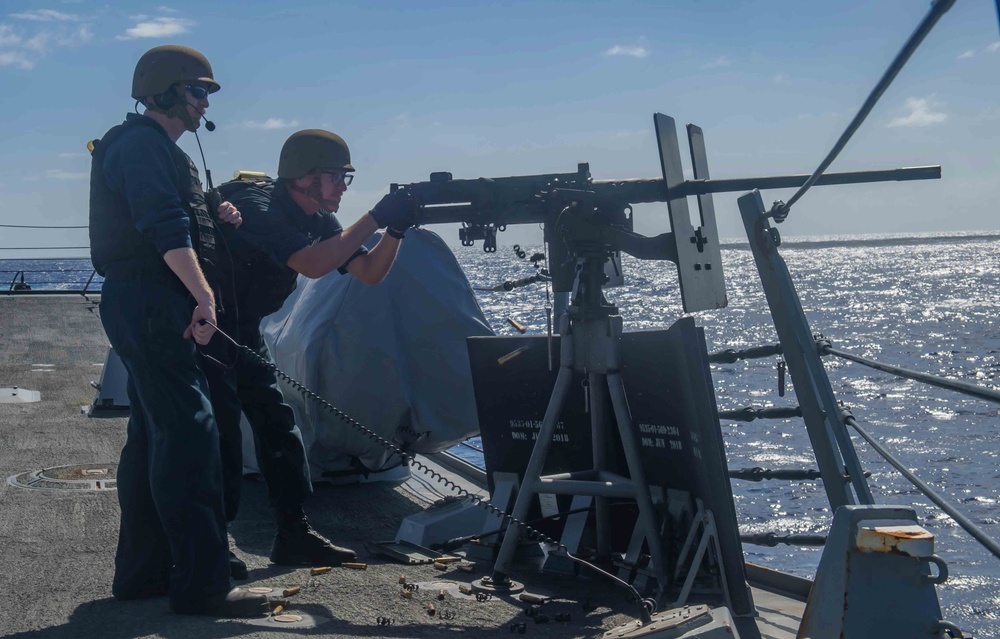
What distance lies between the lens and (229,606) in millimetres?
3771

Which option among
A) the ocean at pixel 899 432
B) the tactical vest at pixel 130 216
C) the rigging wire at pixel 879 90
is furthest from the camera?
the ocean at pixel 899 432

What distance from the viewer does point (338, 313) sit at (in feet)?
20.2

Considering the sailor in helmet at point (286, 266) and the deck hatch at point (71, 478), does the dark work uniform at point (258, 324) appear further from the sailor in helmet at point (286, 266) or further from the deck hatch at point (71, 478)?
the deck hatch at point (71, 478)

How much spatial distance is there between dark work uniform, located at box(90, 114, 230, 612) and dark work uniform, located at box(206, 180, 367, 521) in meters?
0.58

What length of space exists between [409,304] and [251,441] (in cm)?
119

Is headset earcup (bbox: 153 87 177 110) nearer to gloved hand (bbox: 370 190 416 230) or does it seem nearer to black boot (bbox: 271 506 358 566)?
gloved hand (bbox: 370 190 416 230)

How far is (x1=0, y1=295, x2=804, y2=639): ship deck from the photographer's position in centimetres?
370

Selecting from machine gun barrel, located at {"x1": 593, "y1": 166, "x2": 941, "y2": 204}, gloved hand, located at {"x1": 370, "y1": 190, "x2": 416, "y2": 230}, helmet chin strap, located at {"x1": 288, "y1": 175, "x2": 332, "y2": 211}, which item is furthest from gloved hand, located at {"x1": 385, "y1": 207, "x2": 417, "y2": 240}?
machine gun barrel, located at {"x1": 593, "y1": 166, "x2": 941, "y2": 204}

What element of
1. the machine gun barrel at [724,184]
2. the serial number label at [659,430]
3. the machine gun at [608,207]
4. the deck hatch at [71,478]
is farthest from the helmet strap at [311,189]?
the deck hatch at [71,478]

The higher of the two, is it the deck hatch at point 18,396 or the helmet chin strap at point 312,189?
the helmet chin strap at point 312,189

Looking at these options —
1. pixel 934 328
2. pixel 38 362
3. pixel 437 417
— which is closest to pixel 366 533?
pixel 437 417

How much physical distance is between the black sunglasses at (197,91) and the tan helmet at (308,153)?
2.09ft

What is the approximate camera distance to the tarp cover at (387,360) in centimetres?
589

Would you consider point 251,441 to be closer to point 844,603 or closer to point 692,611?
point 692,611
